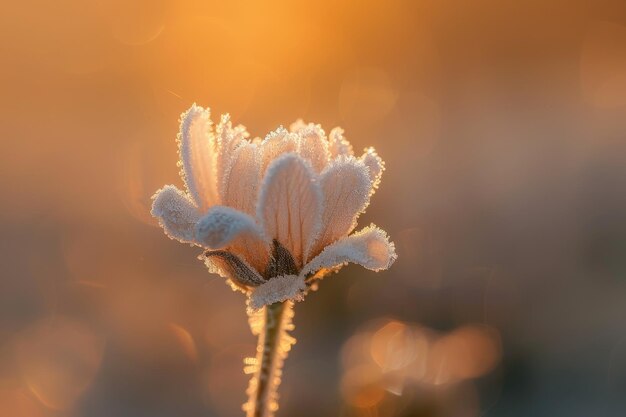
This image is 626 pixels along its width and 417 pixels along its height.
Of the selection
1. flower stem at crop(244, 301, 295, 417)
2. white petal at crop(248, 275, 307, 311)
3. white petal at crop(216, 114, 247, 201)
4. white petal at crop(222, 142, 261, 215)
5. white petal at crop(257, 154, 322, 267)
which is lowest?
flower stem at crop(244, 301, 295, 417)


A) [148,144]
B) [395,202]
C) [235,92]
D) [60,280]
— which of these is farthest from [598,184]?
[60,280]

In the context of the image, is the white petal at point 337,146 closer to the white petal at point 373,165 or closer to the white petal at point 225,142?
the white petal at point 373,165

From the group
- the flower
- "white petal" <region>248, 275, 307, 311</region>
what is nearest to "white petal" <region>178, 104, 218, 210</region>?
the flower

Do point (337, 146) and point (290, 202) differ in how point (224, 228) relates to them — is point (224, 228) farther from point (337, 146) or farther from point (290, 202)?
point (337, 146)

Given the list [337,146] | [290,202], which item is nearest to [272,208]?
[290,202]

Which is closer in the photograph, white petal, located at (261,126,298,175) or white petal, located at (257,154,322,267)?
white petal, located at (257,154,322,267)

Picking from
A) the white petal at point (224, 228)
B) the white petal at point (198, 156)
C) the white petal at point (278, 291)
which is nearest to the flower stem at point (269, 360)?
the white petal at point (278, 291)

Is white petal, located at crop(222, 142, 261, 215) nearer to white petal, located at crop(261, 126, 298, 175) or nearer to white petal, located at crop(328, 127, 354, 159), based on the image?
white petal, located at crop(261, 126, 298, 175)
